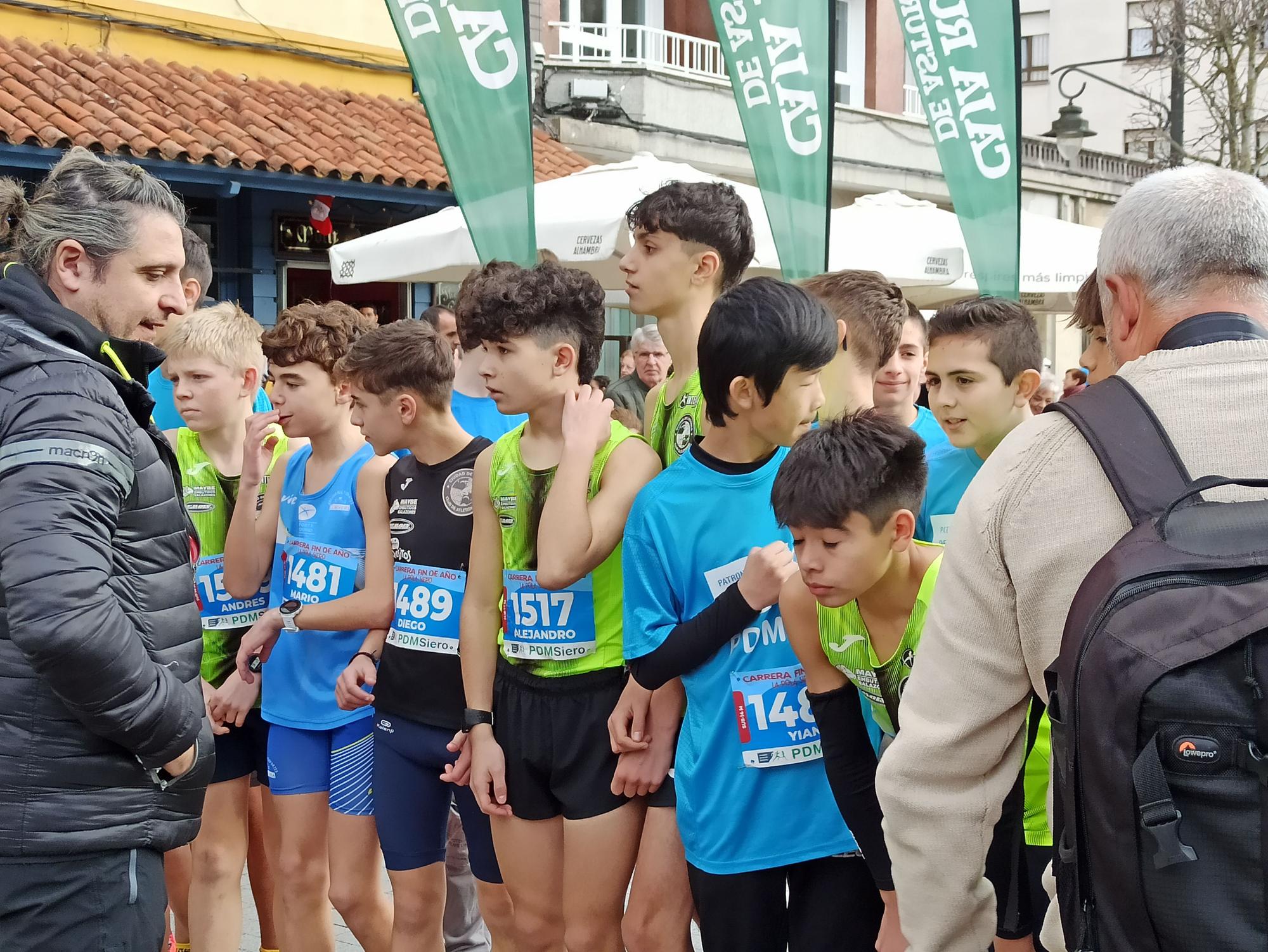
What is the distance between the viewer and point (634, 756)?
3.27 metres

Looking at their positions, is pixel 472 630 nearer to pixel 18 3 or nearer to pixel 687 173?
pixel 687 173

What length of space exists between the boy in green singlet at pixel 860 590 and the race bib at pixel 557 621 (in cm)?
71

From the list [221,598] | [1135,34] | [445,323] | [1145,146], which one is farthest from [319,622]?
[1135,34]

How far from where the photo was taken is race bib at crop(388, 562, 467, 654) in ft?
12.5

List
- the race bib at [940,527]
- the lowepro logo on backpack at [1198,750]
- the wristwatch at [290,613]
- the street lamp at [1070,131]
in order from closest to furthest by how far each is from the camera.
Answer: the lowepro logo on backpack at [1198,750] → the race bib at [940,527] → the wristwatch at [290,613] → the street lamp at [1070,131]

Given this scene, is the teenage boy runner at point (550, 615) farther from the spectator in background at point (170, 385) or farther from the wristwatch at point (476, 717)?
the spectator in background at point (170, 385)

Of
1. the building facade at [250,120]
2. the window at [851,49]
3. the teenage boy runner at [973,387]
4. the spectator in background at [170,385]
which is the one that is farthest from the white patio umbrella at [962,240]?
the window at [851,49]

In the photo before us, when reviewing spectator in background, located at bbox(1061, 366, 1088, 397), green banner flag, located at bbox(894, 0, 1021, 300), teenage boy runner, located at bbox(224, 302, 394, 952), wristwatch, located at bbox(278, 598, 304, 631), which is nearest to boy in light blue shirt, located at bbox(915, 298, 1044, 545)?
teenage boy runner, located at bbox(224, 302, 394, 952)

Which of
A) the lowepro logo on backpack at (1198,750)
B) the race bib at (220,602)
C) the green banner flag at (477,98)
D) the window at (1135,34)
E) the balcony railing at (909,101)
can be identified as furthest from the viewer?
the window at (1135,34)

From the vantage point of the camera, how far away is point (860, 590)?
2613mm

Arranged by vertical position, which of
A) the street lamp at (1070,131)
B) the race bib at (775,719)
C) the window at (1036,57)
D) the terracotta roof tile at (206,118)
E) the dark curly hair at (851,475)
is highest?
the window at (1036,57)

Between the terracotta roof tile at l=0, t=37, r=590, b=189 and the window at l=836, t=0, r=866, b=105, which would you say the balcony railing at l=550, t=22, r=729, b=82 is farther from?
the terracotta roof tile at l=0, t=37, r=590, b=189

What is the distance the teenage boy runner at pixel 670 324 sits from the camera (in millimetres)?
3258

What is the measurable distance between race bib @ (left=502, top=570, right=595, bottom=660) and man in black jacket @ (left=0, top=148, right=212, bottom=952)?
835 millimetres
